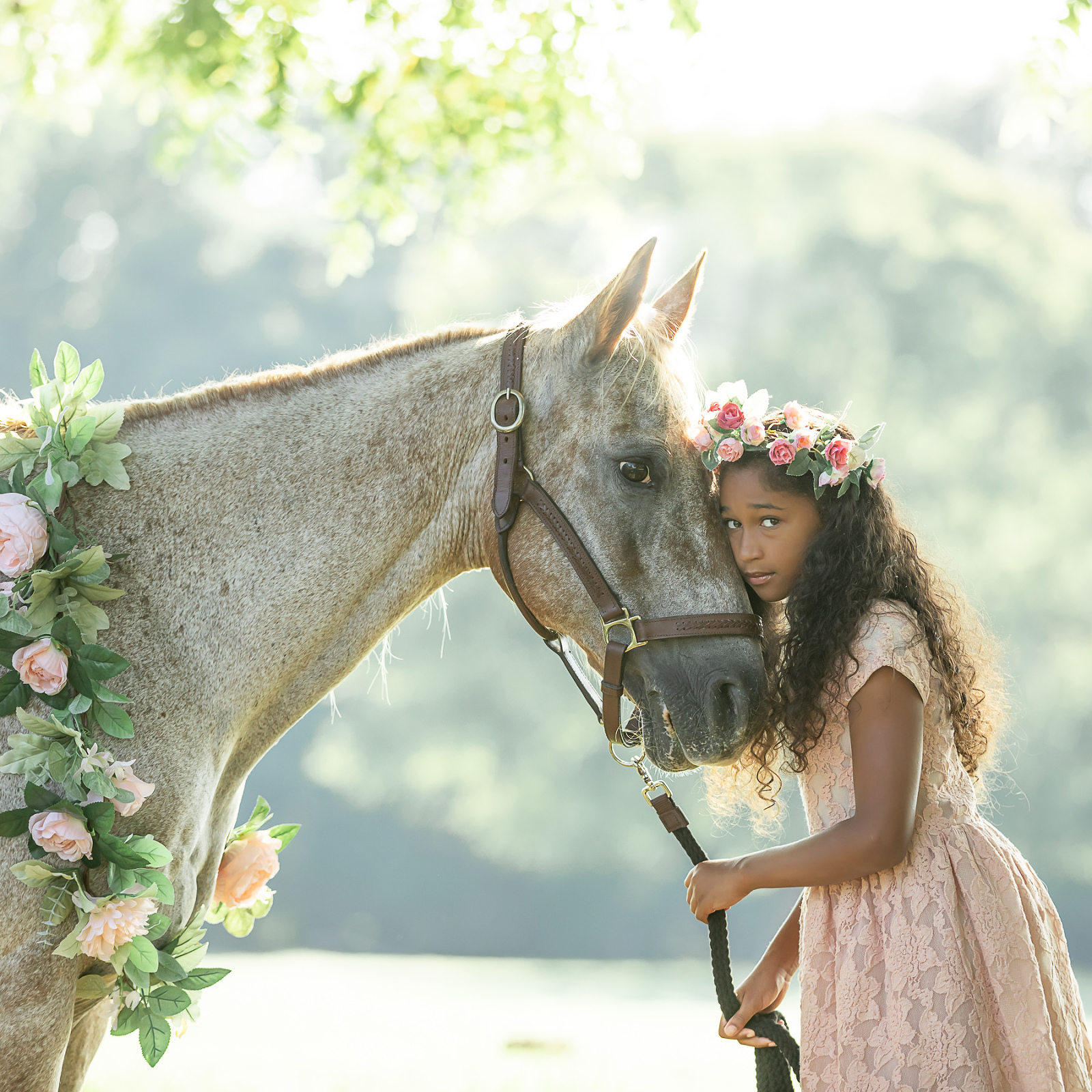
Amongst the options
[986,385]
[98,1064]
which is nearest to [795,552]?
[98,1064]

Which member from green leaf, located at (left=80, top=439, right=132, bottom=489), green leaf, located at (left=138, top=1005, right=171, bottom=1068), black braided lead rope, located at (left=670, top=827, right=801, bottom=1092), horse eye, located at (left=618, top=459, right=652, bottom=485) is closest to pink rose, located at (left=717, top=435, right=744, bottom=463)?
horse eye, located at (left=618, top=459, right=652, bottom=485)

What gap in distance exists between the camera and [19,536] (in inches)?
68.2

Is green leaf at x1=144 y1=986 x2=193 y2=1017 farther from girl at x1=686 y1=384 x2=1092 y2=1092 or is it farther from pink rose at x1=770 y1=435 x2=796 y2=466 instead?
pink rose at x1=770 y1=435 x2=796 y2=466

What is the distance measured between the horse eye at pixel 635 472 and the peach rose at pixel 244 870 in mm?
1261

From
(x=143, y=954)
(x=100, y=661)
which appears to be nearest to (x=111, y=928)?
(x=143, y=954)

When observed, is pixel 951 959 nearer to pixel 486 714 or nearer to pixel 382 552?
pixel 382 552

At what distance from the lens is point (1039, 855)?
9.70 metres

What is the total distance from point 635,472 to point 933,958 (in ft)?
3.68

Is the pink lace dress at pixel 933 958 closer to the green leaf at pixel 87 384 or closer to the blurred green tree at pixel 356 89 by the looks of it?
the green leaf at pixel 87 384

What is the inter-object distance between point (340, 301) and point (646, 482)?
15.1m

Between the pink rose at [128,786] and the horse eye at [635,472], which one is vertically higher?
the horse eye at [635,472]

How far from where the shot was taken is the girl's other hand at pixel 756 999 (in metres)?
1.87

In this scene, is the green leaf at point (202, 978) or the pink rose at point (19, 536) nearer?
the pink rose at point (19, 536)

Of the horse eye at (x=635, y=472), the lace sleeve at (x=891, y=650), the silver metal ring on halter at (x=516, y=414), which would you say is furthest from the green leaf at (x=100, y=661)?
the lace sleeve at (x=891, y=650)
